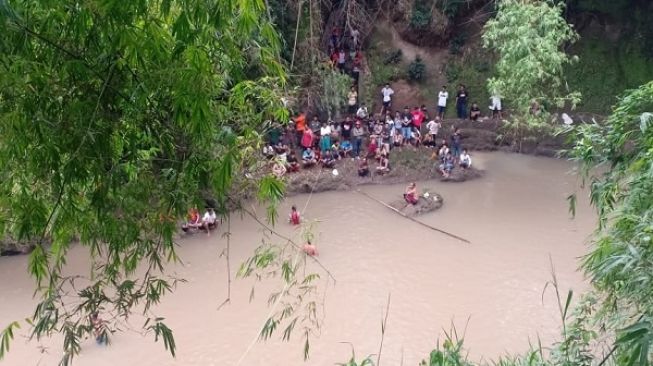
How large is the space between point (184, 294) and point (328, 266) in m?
1.93

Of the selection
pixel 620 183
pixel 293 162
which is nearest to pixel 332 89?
pixel 293 162

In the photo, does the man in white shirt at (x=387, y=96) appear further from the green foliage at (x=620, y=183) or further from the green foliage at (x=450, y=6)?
the green foliage at (x=620, y=183)

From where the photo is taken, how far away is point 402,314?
796 cm

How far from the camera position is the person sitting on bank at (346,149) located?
12117 mm

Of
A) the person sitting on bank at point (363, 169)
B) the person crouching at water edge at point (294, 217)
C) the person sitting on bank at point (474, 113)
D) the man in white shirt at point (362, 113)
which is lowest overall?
the person crouching at water edge at point (294, 217)

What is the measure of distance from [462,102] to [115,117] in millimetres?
11032

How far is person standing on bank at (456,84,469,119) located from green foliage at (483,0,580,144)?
311 cm

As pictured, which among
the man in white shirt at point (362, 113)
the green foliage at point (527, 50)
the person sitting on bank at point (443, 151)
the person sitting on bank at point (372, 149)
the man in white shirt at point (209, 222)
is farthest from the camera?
the man in white shirt at point (362, 113)

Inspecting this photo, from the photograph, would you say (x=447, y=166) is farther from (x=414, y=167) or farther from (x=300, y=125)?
(x=300, y=125)

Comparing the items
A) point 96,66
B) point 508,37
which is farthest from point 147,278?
point 508,37

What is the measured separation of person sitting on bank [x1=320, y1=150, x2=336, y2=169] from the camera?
461 inches

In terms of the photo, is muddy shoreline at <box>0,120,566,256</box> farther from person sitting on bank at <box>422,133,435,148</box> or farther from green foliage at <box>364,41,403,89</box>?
green foliage at <box>364,41,403,89</box>

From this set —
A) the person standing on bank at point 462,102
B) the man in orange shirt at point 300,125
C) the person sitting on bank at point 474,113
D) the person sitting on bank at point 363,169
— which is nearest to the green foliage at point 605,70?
the person sitting on bank at point 474,113

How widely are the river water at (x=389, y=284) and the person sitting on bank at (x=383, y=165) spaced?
1.41 feet
